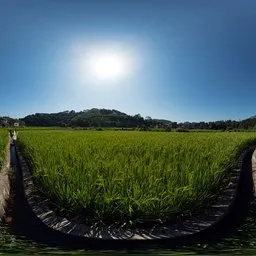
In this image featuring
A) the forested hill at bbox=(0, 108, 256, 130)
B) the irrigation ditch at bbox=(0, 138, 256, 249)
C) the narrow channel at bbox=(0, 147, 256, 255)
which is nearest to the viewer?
the narrow channel at bbox=(0, 147, 256, 255)

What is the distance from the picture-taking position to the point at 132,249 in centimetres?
416

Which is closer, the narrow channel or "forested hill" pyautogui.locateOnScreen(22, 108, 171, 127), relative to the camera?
the narrow channel

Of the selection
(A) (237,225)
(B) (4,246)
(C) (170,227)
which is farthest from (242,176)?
(B) (4,246)

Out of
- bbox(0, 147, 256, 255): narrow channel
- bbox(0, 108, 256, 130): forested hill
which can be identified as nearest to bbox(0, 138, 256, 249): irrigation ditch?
bbox(0, 147, 256, 255): narrow channel

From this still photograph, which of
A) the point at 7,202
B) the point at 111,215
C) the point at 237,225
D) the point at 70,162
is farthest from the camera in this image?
the point at 70,162

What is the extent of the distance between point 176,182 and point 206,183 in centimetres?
54

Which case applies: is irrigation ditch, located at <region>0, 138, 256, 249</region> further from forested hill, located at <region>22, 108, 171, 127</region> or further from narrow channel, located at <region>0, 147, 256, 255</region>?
forested hill, located at <region>22, 108, 171, 127</region>

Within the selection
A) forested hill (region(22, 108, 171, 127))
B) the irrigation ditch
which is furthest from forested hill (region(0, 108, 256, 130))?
the irrigation ditch

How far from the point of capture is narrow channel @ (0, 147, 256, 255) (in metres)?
3.93

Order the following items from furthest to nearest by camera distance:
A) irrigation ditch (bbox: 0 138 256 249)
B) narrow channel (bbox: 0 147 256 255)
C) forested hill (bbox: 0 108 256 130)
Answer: forested hill (bbox: 0 108 256 130), irrigation ditch (bbox: 0 138 256 249), narrow channel (bbox: 0 147 256 255)

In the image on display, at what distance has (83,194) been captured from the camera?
5.00 metres

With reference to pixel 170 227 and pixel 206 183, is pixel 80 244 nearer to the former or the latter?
pixel 170 227

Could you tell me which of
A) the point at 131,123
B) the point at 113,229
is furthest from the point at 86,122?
the point at 113,229

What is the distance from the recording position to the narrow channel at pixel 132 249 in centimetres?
393
